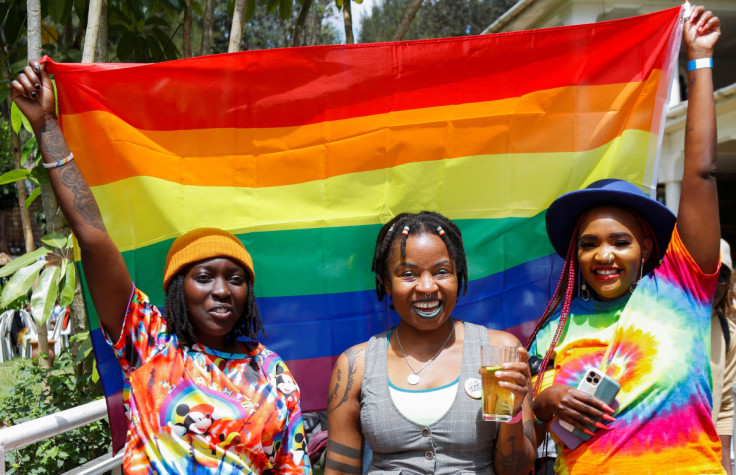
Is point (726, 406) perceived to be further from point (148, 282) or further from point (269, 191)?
point (148, 282)

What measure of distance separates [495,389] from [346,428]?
59 centimetres

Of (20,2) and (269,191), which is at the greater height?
(20,2)

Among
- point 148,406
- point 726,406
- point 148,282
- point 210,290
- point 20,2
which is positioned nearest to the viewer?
point 148,406

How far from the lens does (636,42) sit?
9.84ft

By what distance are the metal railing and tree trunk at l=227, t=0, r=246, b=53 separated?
7.30 feet

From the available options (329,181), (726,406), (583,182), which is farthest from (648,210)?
(726,406)

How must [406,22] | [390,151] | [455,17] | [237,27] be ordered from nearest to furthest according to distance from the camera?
1. [390,151]
2. [237,27]
3. [406,22]
4. [455,17]

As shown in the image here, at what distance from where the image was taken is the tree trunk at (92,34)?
11.2 ft

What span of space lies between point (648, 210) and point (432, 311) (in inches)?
34.2

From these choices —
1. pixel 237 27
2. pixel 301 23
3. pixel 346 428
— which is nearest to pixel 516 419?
pixel 346 428

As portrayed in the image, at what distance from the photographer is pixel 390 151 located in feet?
9.98

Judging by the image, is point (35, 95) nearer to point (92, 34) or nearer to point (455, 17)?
point (92, 34)

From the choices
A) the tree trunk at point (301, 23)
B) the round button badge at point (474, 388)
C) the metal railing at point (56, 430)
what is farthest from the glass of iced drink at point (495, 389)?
the tree trunk at point (301, 23)

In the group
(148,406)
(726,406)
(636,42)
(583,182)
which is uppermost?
(636,42)
